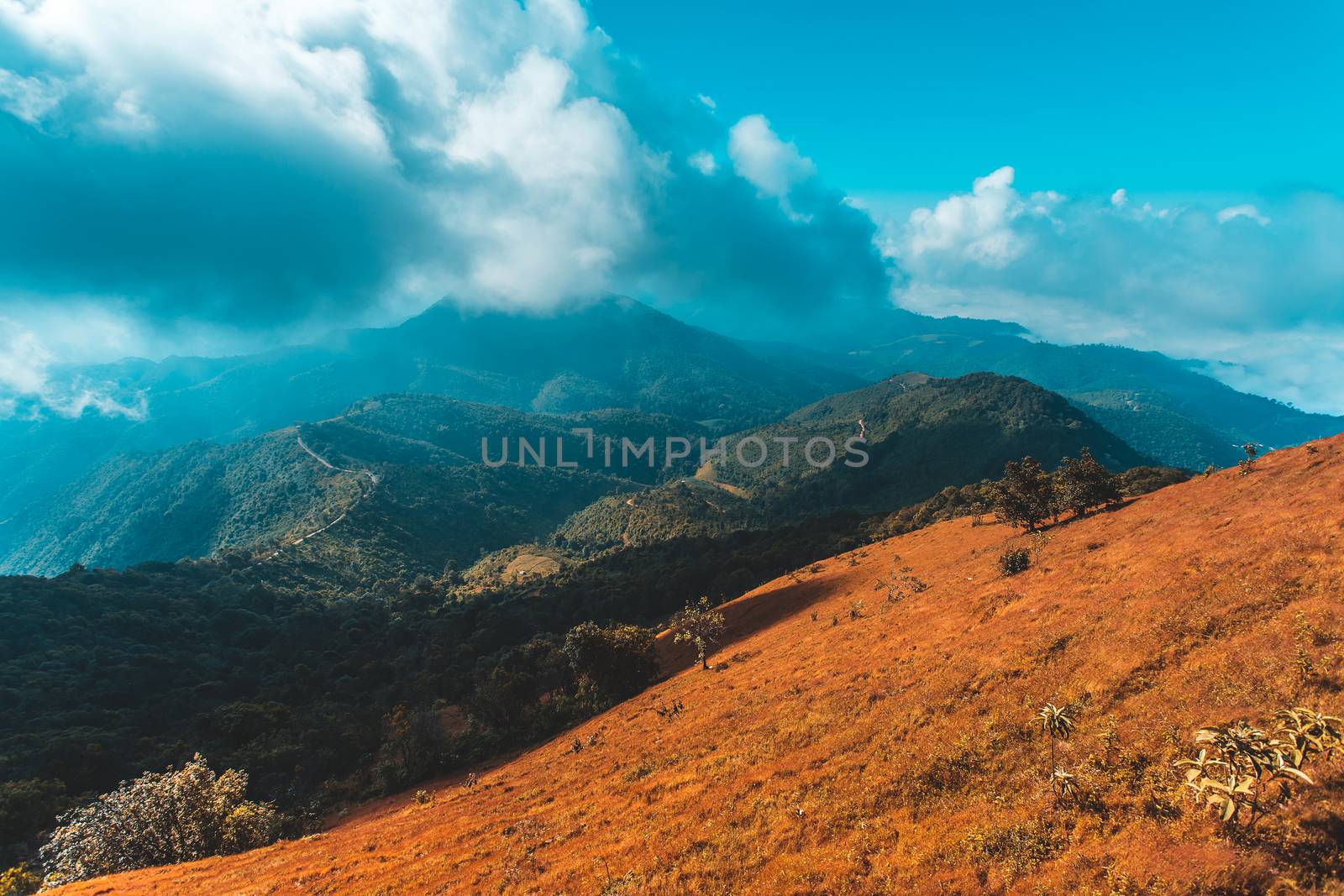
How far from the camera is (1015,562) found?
4434cm

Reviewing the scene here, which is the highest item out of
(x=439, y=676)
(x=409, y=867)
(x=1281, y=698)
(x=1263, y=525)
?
(x=1263, y=525)

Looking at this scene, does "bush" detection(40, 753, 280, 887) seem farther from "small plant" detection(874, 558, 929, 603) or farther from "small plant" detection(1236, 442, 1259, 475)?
Answer: "small plant" detection(1236, 442, 1259, 475)

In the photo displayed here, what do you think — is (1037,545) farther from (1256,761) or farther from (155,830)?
(155,830)

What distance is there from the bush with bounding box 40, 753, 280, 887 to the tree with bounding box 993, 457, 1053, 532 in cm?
8377

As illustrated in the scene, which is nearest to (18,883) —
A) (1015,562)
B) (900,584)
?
(900,584)

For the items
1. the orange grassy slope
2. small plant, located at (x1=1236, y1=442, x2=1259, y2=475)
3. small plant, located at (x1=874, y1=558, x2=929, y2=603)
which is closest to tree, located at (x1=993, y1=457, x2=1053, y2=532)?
small plant, located at (x1=874, y1=558, x2=929, y2=603)

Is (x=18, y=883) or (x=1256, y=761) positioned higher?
(x=1256, y=761)

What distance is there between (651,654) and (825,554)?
69.3 metres

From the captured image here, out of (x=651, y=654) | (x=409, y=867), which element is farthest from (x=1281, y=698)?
(x=651, y=654)

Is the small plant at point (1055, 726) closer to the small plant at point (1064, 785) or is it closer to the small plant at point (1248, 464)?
the small plant at point (1064, 785)

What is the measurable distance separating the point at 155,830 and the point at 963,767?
5250 cm

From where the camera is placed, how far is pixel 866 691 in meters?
28.5

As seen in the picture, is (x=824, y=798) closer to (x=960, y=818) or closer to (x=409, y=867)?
(x=960, y=818)

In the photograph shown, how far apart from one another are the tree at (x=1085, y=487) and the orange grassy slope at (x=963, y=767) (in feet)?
69.9
